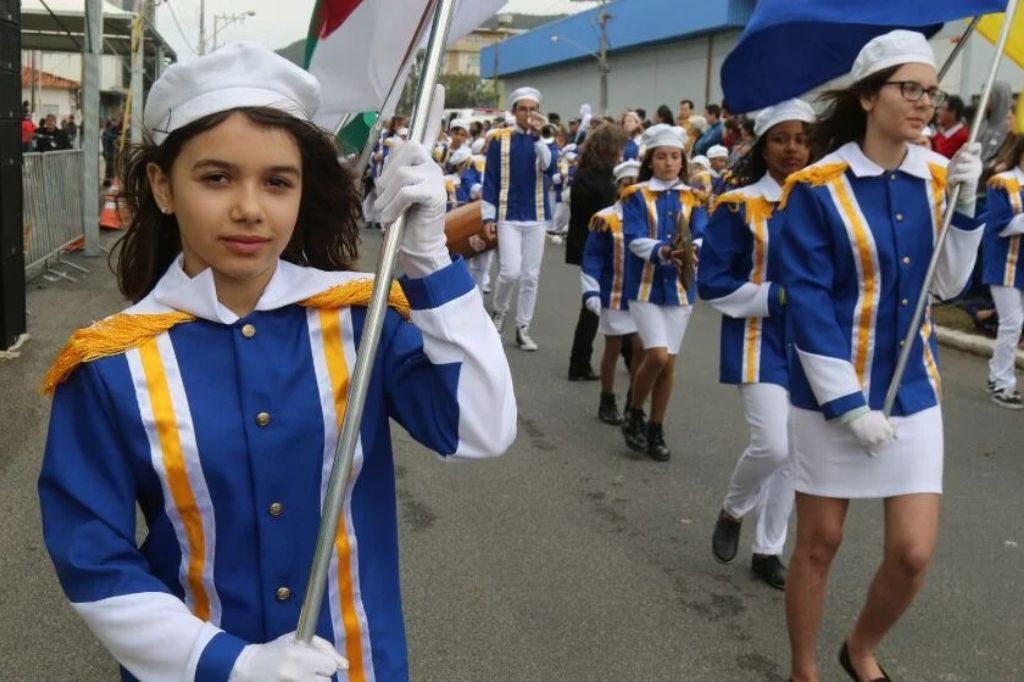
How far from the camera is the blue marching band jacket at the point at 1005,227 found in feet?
28.8

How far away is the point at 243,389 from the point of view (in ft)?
6.68

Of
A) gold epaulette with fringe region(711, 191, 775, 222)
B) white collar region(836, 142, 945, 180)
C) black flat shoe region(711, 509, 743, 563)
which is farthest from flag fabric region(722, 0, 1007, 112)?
black flat shoe region(711, 509, 743, 563)

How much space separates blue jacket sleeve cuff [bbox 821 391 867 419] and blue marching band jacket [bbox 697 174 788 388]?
1.48m

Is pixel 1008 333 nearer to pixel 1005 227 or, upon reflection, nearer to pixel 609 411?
pixel 1005 227

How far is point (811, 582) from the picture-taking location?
3748 millimetres

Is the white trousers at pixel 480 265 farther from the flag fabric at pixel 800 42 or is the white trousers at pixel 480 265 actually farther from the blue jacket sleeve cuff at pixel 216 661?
the blue jacket sleeve cuff at pixel 216 661

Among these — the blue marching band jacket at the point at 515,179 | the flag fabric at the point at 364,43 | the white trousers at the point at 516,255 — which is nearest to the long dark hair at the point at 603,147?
the blue marching band jacket at the point at 515,179

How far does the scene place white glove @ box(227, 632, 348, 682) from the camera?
1.83 metres

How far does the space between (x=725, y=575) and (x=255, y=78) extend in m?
3.60

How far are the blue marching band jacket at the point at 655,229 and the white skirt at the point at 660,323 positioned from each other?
1.4 inches

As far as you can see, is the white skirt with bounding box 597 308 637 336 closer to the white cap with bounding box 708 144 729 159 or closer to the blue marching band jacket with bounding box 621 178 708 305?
the blue marching band jacket with bounding box 621 178 708 305

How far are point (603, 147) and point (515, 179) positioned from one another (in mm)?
1437

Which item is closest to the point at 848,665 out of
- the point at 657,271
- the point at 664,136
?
the point at 657,271

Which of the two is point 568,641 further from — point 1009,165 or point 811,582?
point 1009,165
